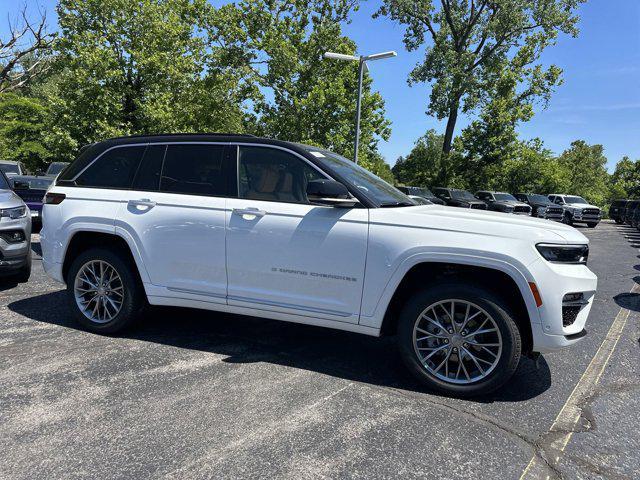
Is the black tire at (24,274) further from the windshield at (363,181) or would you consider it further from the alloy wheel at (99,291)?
the windshield at (363,181)

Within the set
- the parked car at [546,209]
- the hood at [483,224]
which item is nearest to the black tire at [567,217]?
the parked car at [546,209]

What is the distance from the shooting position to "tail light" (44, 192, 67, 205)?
14.9 ft

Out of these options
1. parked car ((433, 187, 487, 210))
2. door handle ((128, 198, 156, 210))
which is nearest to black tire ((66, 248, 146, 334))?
door handle ((128, 198, 156, 210))

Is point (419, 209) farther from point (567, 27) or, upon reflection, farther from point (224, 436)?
point (567, 27)

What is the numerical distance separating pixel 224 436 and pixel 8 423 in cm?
A: 136

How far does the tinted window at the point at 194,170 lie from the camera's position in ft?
13.4

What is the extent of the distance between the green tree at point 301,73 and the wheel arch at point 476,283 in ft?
58.1

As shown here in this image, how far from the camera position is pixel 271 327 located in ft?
16.1

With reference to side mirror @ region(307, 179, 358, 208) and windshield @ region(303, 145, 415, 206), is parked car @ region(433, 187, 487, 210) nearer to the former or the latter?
windshield @ region(303, 145, 415, 206)

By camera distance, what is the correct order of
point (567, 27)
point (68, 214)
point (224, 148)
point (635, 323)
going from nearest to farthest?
1. point (224, 148)
2. point (68, 214)
3. point (635, 323)
4. point (567, 27)

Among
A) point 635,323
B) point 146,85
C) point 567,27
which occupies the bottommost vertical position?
point 635,323

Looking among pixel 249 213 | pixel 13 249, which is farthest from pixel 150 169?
pixel 13 249

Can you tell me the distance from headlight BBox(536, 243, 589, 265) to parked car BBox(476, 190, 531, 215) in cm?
2167

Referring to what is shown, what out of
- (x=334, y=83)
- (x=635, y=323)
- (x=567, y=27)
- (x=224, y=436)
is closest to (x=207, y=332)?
(x=224, y=436)
